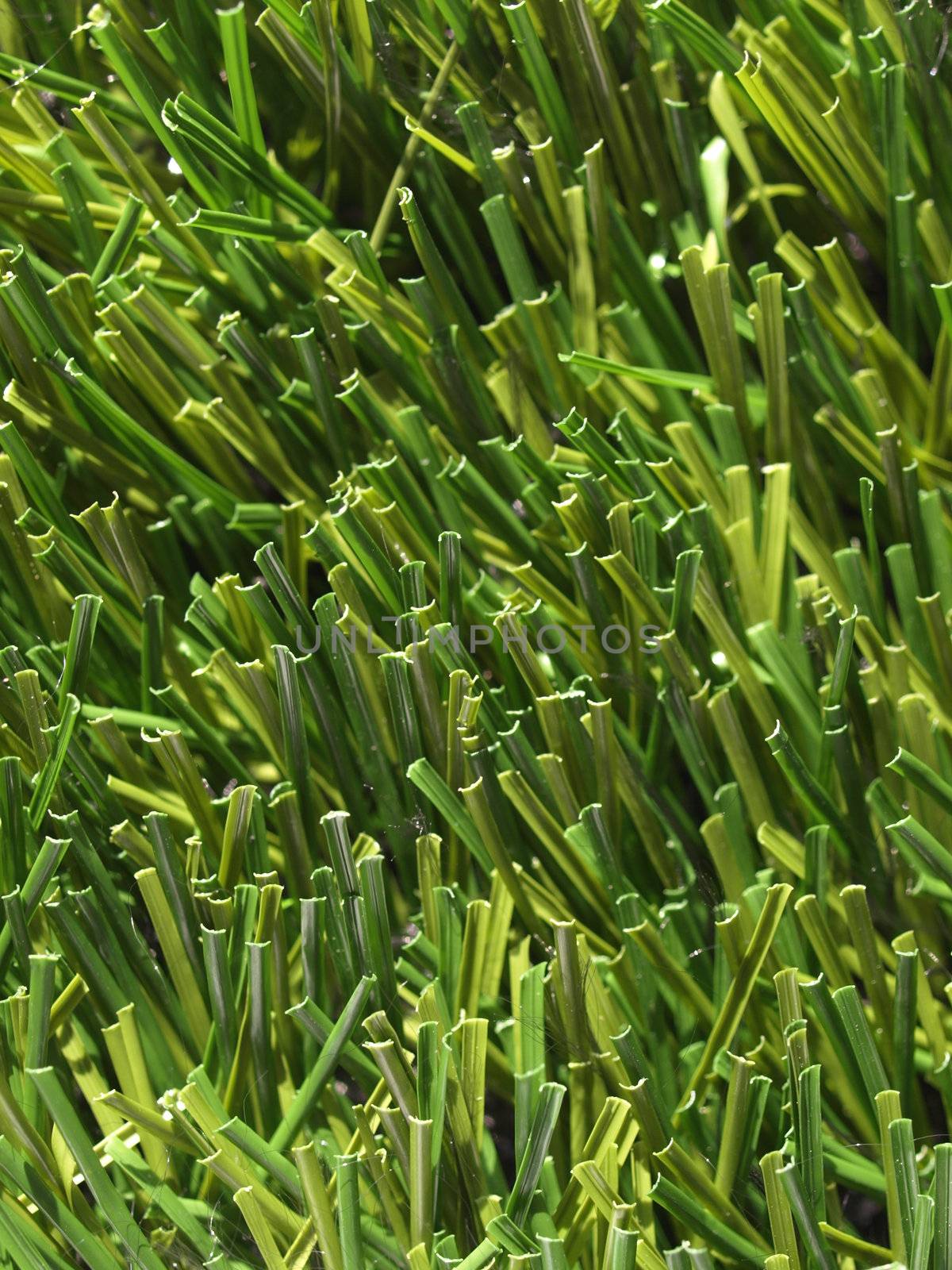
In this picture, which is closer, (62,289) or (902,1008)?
(902,1008)

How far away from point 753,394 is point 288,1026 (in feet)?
1.35

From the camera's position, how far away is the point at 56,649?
2.14 ft

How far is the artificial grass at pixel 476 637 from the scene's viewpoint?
521 millimetres

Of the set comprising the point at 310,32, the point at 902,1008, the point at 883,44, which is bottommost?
the point at 902,1008

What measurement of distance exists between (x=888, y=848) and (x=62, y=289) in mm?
523

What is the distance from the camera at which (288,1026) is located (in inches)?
22.5

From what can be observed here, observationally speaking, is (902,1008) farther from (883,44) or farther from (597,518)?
(883,44)

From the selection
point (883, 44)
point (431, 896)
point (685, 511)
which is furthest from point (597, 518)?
point (883, 44)

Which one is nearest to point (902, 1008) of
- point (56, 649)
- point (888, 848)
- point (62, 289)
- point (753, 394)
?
point (888, 848)

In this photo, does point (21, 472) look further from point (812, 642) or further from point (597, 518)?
point (812, 642)

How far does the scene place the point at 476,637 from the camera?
0.64 meters

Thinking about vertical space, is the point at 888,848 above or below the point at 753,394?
below

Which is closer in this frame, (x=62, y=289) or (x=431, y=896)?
(x=431, y=896)

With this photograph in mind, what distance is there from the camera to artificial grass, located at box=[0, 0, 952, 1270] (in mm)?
521
